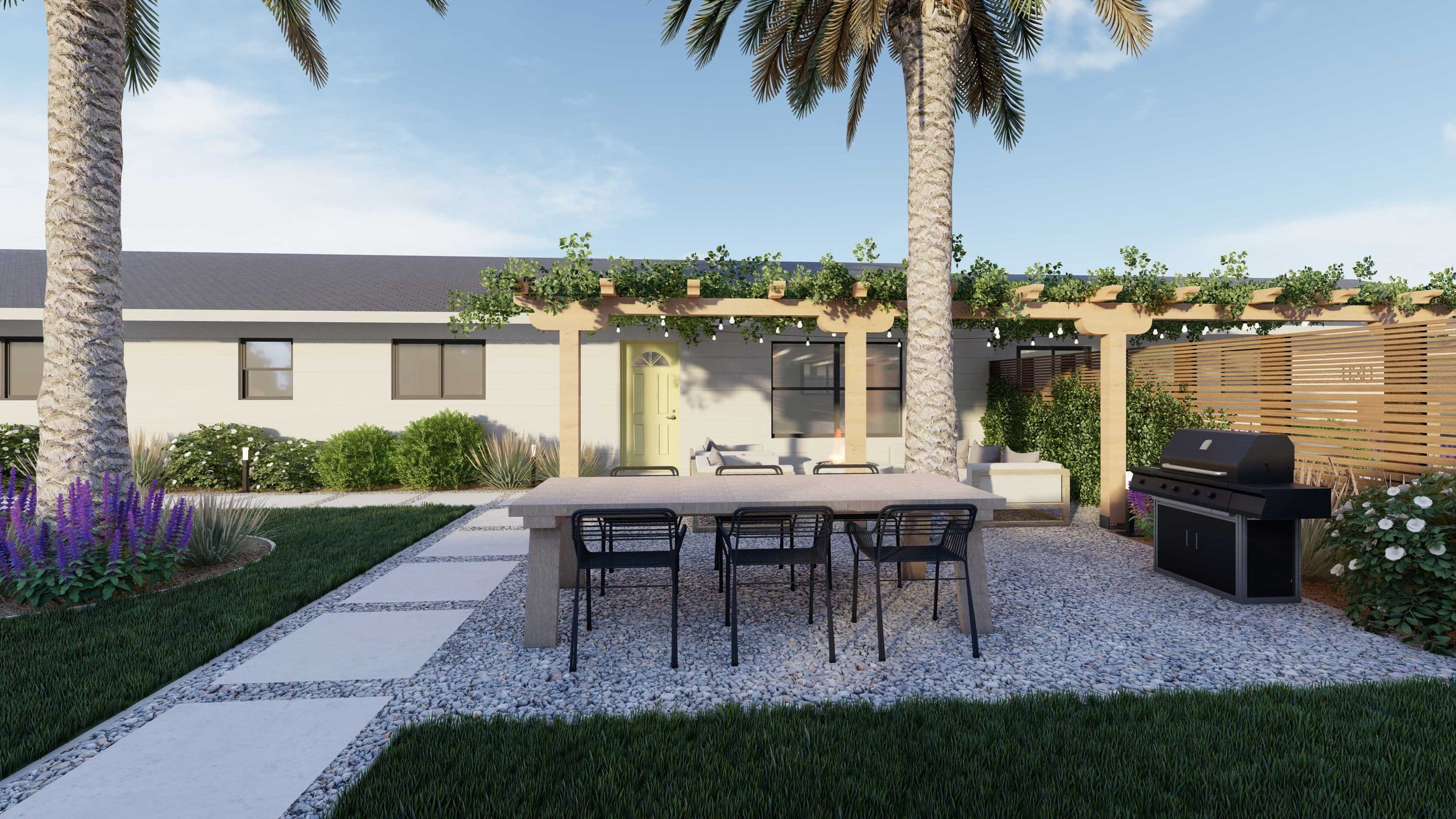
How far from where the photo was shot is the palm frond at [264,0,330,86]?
23.6ft

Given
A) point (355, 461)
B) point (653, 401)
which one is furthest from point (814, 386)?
point (355, 461)

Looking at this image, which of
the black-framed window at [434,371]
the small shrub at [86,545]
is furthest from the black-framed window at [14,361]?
the small shrub at [86,545]

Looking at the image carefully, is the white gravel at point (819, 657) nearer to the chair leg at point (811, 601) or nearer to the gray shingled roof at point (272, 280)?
the chair leg at point (811, 601)

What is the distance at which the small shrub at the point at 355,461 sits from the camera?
9328 millimetres

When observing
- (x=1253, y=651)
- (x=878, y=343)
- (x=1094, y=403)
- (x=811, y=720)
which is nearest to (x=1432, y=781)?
(x=1253, y=651)

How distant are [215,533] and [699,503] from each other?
4.48 meters

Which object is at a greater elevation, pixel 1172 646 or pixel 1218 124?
pixel 1218 124

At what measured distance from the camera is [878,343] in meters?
10.8

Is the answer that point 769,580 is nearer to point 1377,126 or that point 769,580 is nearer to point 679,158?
point 679,158

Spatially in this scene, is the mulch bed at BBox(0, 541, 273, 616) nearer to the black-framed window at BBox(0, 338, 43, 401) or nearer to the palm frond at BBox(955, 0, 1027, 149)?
the black-framed window at BBox(0, 338, 43, 401)

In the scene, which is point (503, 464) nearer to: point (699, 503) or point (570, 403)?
point (570, 403)

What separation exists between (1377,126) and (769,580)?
1361 centimetres

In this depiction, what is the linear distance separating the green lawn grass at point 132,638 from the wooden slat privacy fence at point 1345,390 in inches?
309

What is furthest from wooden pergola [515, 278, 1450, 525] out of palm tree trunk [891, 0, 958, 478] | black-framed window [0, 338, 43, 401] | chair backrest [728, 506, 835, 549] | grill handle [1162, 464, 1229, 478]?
black-framed window [0, 338, 43, 401]
